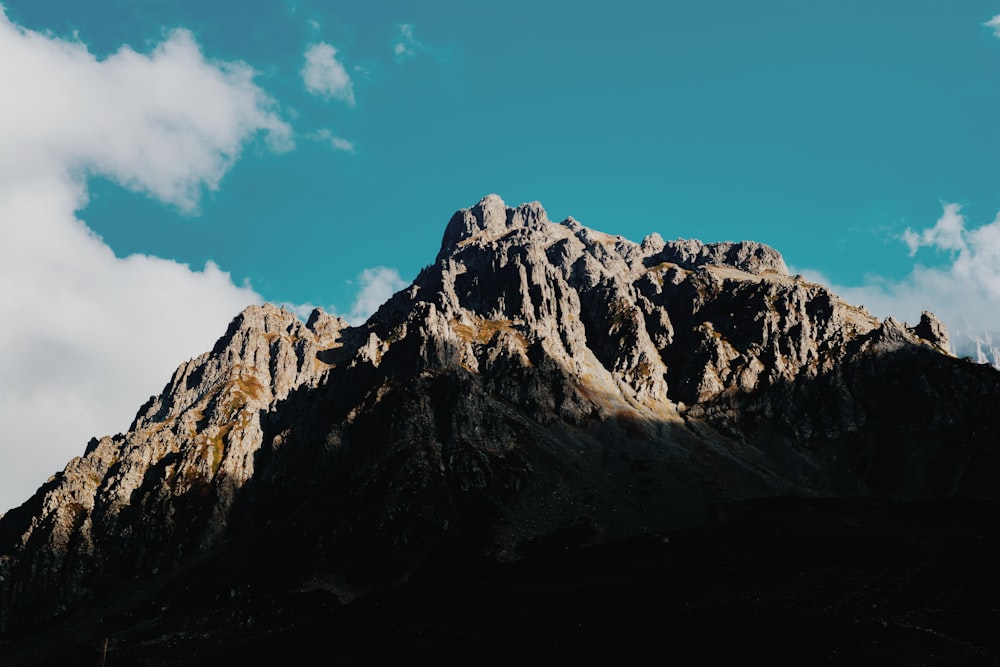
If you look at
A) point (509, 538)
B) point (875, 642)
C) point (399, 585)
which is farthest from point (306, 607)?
point (875, 642)

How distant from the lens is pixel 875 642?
68.8 meters

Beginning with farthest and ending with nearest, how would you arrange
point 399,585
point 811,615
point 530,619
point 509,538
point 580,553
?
point 509,538 < point 399,585 < point 580,553 < point 530,619 < point 811,615

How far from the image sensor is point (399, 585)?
579 feet

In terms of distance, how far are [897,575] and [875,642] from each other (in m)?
38.3

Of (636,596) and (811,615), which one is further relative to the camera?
(636,596)

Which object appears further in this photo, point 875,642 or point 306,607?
point 306,607

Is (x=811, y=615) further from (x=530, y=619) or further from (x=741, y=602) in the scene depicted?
(x=530, y=619)

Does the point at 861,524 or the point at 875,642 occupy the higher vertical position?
the point at 861,524

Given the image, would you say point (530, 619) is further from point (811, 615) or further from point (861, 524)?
point (861, 524)

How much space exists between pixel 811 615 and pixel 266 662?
3301 inches

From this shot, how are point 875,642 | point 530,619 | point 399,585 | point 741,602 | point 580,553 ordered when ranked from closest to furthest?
point 875,642 → point 741,602 → point 530,619 → point 580,553 → point 399,585

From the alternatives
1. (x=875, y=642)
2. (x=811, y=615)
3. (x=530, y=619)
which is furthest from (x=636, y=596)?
(x=875, y=642)

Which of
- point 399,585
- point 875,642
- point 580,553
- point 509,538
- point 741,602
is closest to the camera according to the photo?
point 875,642

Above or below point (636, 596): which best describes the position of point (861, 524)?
above
